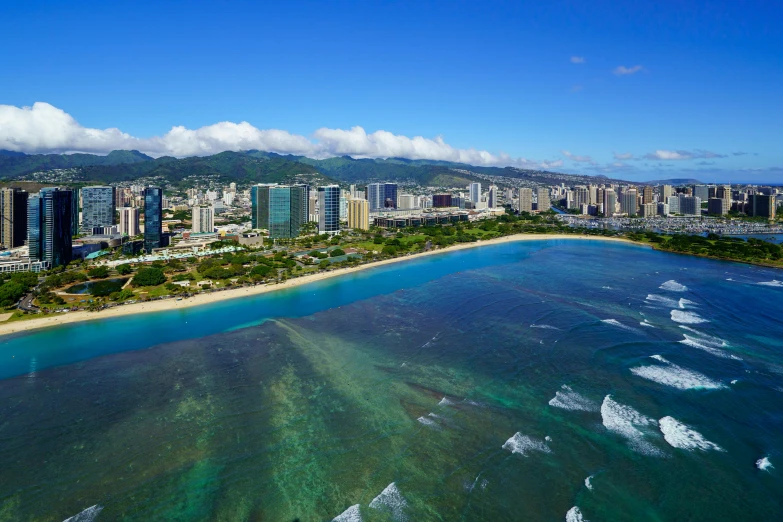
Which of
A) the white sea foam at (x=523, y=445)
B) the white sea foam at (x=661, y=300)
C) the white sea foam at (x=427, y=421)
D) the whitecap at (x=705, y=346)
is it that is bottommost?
the white sea foam at (x=523, y=445)

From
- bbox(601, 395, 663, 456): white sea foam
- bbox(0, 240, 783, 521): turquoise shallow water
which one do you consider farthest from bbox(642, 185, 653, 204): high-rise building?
bbox(601, 395, 663, 456): white sea foam

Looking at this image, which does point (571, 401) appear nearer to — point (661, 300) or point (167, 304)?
point (661, 300)

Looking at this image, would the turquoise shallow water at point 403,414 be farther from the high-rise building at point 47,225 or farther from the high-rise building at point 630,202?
the high-rise building at point 630,202

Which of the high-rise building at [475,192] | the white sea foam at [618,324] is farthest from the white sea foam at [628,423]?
the high-rise building at [475,192]

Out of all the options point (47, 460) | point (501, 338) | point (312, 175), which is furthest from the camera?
point (312, 175)

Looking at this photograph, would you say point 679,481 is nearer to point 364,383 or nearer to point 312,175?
point 364,383

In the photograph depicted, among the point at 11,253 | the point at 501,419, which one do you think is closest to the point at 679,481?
the point at 501,419

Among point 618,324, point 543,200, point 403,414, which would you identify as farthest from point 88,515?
point 543,200
